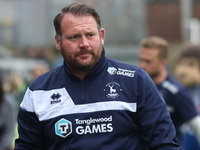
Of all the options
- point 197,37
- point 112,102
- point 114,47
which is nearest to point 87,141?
point 112,102

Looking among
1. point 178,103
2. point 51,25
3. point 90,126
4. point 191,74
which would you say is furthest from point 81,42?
point 51,25

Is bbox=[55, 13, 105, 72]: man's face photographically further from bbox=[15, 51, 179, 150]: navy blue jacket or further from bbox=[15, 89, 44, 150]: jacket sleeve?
bbox=[15, 89, 44, 150]: jacket sleeve

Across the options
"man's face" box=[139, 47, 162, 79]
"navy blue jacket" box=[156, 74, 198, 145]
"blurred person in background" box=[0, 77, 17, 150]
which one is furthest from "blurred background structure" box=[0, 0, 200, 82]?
"navy blue jacket" box=[156, 74, 198, 145]

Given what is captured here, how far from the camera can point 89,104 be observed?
310cm

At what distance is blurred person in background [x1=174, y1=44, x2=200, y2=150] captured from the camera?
604cm

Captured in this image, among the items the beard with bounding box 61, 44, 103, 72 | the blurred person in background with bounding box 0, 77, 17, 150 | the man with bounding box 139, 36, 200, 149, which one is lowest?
the blurred person in background with bounding box 0, 77, 17, 150

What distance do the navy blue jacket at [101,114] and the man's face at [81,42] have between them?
0.08 m

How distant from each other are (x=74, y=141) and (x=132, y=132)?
0.40m

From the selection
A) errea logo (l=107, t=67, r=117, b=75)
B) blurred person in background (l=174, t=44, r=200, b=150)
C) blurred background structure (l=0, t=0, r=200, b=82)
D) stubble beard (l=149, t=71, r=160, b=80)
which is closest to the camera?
A: errea logo (l=107, t=67, r=117, b=75)

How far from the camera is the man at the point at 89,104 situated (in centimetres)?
305

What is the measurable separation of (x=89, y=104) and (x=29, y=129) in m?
0.50

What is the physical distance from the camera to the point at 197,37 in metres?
17.4

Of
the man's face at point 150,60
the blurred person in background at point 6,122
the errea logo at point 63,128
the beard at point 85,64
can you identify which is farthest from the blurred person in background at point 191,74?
the errea logo at point 63,128

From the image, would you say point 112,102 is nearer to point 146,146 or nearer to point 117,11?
point 146,146
